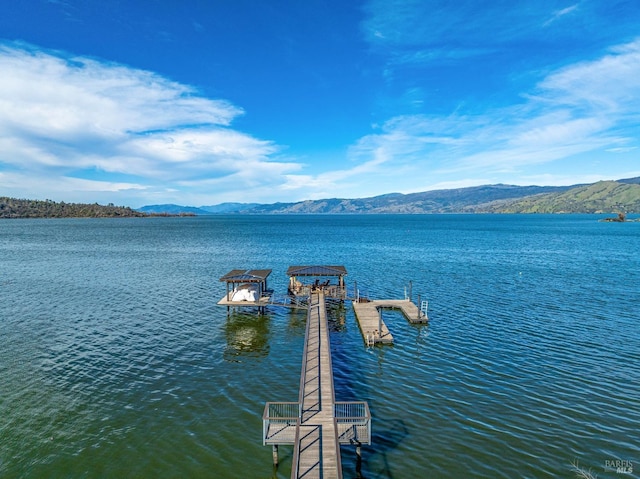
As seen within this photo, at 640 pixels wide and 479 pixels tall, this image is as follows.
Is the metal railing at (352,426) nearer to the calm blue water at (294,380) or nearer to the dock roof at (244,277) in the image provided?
the calm blue water at (294,380)

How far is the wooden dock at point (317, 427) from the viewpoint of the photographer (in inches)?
630

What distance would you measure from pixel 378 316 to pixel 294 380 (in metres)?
16.3

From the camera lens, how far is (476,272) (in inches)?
2625

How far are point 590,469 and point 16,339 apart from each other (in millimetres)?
43967

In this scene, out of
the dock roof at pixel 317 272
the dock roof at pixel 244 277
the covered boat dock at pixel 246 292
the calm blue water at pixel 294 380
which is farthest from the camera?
the dock roof at pixel 317 272

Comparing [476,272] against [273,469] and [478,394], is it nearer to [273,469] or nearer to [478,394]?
[478,394]

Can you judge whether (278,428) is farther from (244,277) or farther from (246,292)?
(244,277)

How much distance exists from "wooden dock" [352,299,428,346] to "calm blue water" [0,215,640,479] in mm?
1141

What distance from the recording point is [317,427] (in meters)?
18.7

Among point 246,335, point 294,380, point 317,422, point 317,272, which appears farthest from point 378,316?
point 317,422

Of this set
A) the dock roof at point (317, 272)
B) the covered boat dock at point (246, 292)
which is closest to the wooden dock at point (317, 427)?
the covered boat dock at point (246, 292)

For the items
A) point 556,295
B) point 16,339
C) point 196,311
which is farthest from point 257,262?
point 556,295

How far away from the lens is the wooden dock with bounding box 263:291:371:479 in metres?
16.0

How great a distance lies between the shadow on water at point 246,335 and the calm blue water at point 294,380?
23 cm
